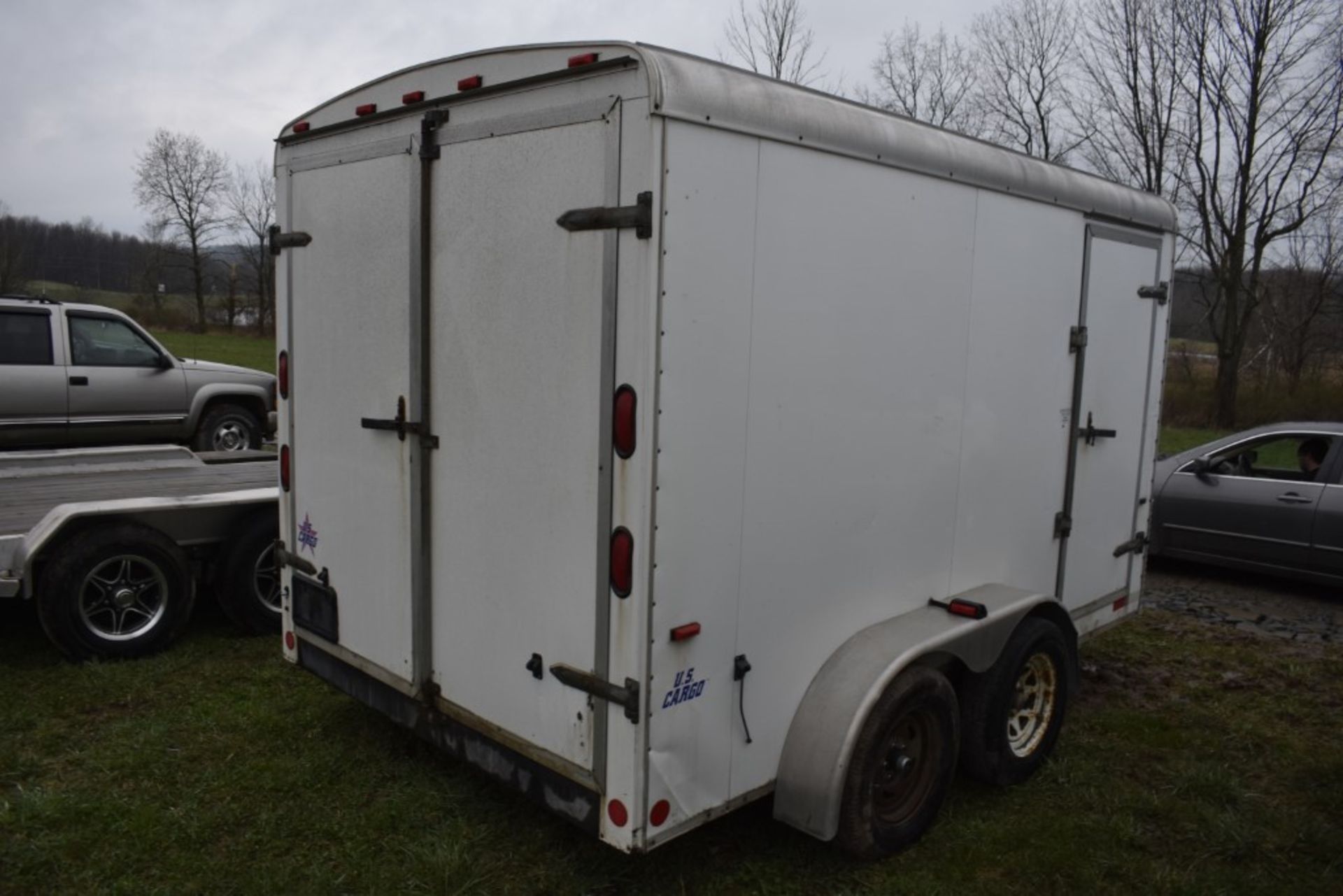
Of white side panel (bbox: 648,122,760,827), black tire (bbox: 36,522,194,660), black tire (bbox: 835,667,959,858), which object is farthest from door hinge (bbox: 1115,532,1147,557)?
black tire (bbox: 36,522,194,660)

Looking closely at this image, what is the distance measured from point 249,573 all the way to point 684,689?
12.1ft

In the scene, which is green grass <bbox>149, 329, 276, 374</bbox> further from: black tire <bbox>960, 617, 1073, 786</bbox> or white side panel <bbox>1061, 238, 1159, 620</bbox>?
black tire <bbox>960, 617, 1073, 786</bbox>

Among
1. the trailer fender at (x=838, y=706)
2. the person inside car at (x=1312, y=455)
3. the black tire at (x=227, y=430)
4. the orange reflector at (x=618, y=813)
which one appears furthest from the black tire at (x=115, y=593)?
the person inside car at (x=1312, y=455)

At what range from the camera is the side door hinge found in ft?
15.0

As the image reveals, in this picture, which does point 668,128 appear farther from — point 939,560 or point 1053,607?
point 1053,607

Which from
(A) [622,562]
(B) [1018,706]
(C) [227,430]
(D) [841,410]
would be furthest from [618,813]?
(C) [227,430]

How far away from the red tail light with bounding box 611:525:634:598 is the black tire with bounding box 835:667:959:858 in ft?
3.31

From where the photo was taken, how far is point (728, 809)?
318cm

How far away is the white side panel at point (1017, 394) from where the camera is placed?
4.03 metres

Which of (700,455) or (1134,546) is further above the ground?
(700,455)

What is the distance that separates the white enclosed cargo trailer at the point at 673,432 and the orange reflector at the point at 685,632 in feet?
0.07

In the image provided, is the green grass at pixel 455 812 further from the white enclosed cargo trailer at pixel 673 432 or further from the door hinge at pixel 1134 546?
the door hinge at pixel 1134 546

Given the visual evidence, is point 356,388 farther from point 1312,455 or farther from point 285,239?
point 1312,455

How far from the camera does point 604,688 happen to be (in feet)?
9.57
